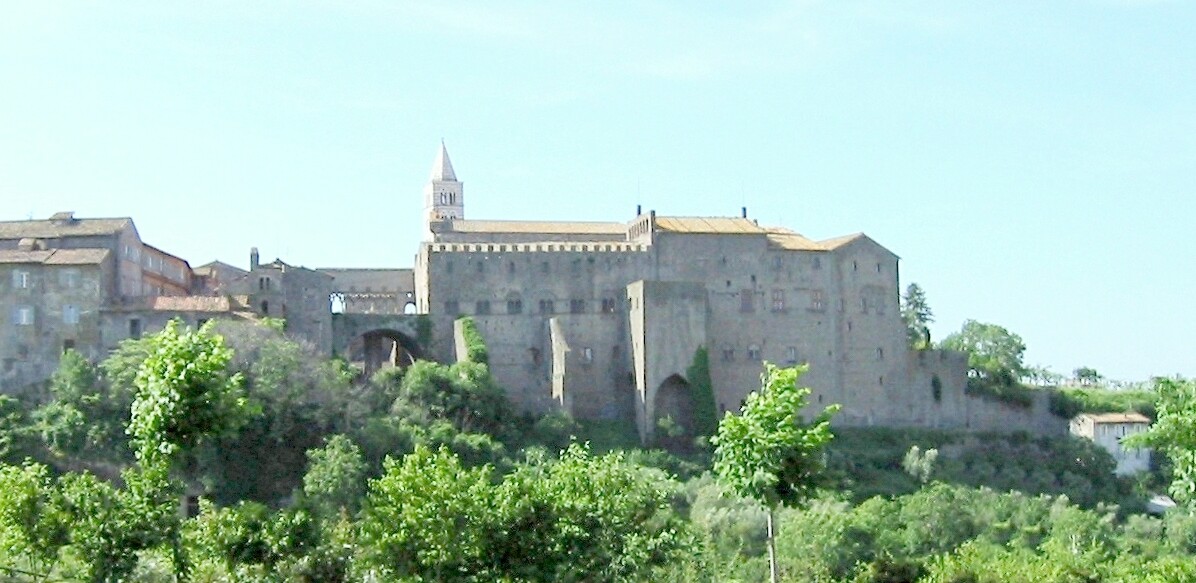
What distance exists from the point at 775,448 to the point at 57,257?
37.8m

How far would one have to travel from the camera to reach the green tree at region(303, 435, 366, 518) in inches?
2196

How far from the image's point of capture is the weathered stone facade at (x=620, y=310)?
6819 cm

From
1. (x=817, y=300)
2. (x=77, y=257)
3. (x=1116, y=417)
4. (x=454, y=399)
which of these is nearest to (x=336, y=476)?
(x=454, y=399)

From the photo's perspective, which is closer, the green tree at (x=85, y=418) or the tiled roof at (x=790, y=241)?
the green tree at (x=85, y=418)

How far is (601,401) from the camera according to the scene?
230 feet

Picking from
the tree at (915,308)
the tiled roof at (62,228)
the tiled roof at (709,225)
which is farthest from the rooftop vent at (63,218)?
the tree at (915,308)

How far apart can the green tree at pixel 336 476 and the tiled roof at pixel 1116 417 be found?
3519 centimetres

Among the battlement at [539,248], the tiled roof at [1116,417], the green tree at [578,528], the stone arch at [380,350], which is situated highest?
the battlement at [539,248]

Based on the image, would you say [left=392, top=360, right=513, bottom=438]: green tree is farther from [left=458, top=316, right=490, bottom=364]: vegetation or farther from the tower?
the tower

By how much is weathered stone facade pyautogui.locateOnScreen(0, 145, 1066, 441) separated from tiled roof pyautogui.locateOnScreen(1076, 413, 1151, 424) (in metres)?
2.77

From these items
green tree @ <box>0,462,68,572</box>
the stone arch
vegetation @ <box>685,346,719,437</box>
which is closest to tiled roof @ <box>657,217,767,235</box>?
vegetation @ <box>685,346,719,437</box>

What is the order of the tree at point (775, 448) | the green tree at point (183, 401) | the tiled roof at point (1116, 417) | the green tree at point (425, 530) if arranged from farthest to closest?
the tiled roof at point (1116, 417)
the green tree at point (425, 530)
the tree at point (775, 448)
the green tree at point (183, 401)

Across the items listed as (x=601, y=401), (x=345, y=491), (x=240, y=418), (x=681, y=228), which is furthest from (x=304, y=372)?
(x=240, y=418)

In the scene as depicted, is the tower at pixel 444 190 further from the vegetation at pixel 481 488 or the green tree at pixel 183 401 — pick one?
the green tree at pixel 183 401
